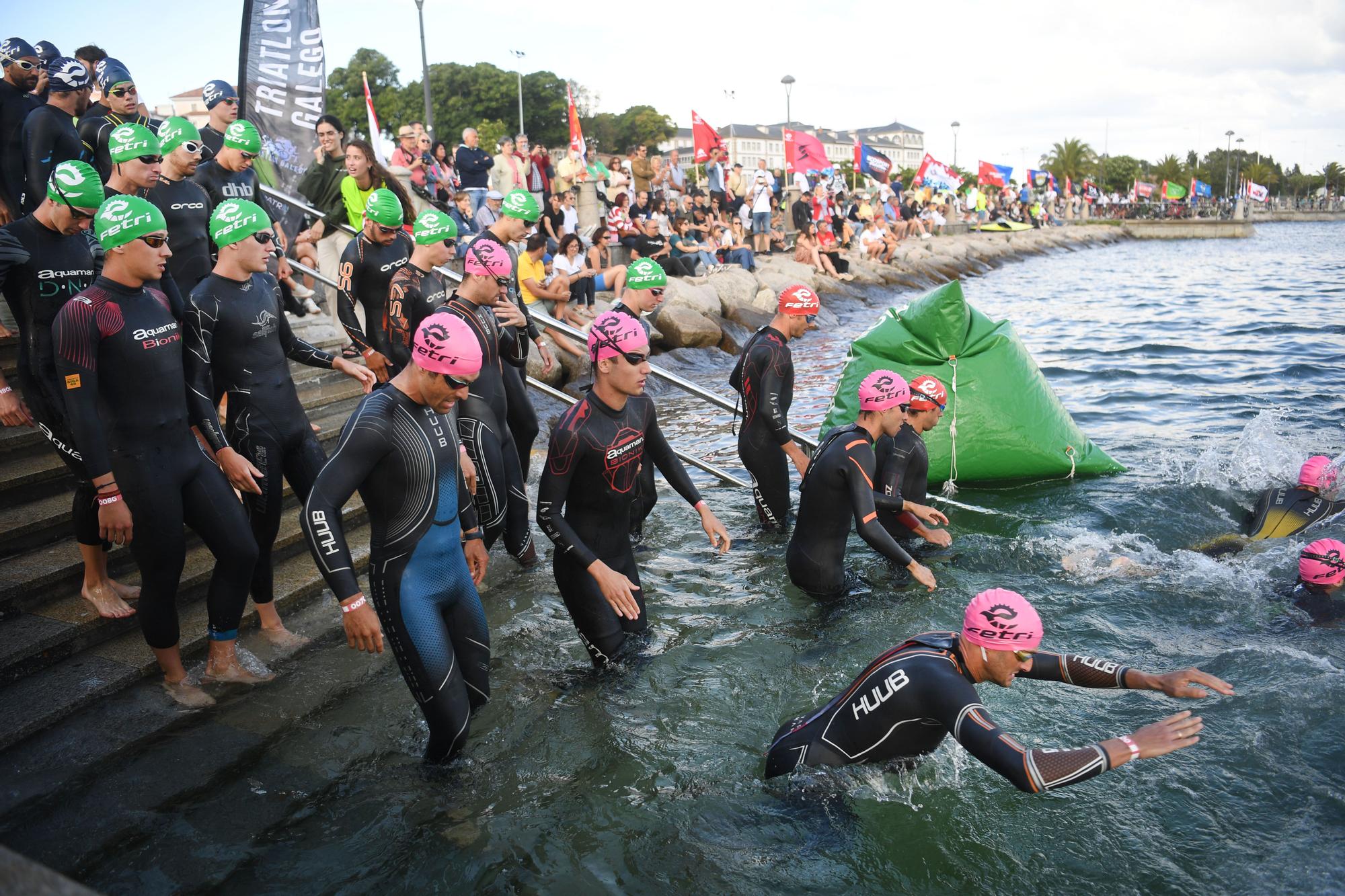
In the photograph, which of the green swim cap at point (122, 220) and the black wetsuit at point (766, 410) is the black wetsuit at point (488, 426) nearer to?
the green swim cap at point (122, 220)

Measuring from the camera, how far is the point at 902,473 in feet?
21.0

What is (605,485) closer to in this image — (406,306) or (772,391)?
(406,306)

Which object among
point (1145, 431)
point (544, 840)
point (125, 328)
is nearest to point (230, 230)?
point (125, 328)

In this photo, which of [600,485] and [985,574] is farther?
[985,574]

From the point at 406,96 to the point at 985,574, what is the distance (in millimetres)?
69872

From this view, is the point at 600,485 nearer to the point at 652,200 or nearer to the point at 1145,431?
the point at 1145,431

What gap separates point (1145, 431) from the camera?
455 inches

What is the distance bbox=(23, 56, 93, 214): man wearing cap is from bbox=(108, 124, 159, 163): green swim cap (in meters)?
1.06

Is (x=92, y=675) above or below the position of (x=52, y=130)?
below

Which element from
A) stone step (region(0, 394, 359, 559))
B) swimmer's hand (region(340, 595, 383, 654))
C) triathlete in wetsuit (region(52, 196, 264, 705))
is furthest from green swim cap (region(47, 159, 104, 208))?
swimmer's hand (region(340, 595, 383, 654))

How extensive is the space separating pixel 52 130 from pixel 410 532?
12.7 ft

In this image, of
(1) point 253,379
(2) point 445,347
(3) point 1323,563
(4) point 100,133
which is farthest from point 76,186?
(3) point 1323,563

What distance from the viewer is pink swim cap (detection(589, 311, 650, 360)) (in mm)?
4574

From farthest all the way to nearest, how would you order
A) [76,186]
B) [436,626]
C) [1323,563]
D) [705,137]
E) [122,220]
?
[705,137] → [1323,563] → [76,186] → [122,220] → [436,626]
